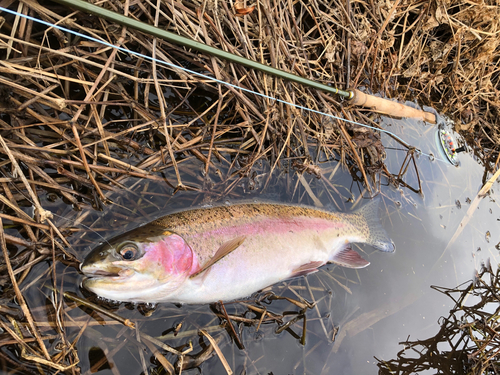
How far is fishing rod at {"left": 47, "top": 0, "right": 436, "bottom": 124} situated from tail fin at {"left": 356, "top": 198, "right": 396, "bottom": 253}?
1193 mm

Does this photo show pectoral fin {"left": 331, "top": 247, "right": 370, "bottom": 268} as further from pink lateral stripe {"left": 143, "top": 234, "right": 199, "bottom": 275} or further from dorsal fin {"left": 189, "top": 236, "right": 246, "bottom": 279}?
pink lateral stripe {"left": 143, "top": 234, "right": 199, "bottom": 275}

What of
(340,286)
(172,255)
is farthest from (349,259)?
(172,255)

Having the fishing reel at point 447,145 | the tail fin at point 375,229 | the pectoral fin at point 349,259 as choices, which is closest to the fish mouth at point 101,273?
the pectoral fin at point 349,259

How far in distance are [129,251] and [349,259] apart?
6.35ft

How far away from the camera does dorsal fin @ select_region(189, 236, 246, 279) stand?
6.38ft

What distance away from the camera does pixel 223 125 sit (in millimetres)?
2494

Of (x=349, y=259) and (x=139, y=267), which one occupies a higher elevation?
(x=139, y=267)

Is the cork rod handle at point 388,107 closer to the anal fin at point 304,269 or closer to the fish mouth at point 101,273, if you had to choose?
the anal fin at point 304,269

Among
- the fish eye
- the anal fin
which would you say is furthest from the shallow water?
the fish eye

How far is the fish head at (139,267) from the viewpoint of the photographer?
5.55ft

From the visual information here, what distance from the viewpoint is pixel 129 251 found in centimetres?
174

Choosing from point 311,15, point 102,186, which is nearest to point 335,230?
point 102,186

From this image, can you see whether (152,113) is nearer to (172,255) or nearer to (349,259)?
(172,255)

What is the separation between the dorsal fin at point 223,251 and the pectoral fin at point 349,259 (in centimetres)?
104
